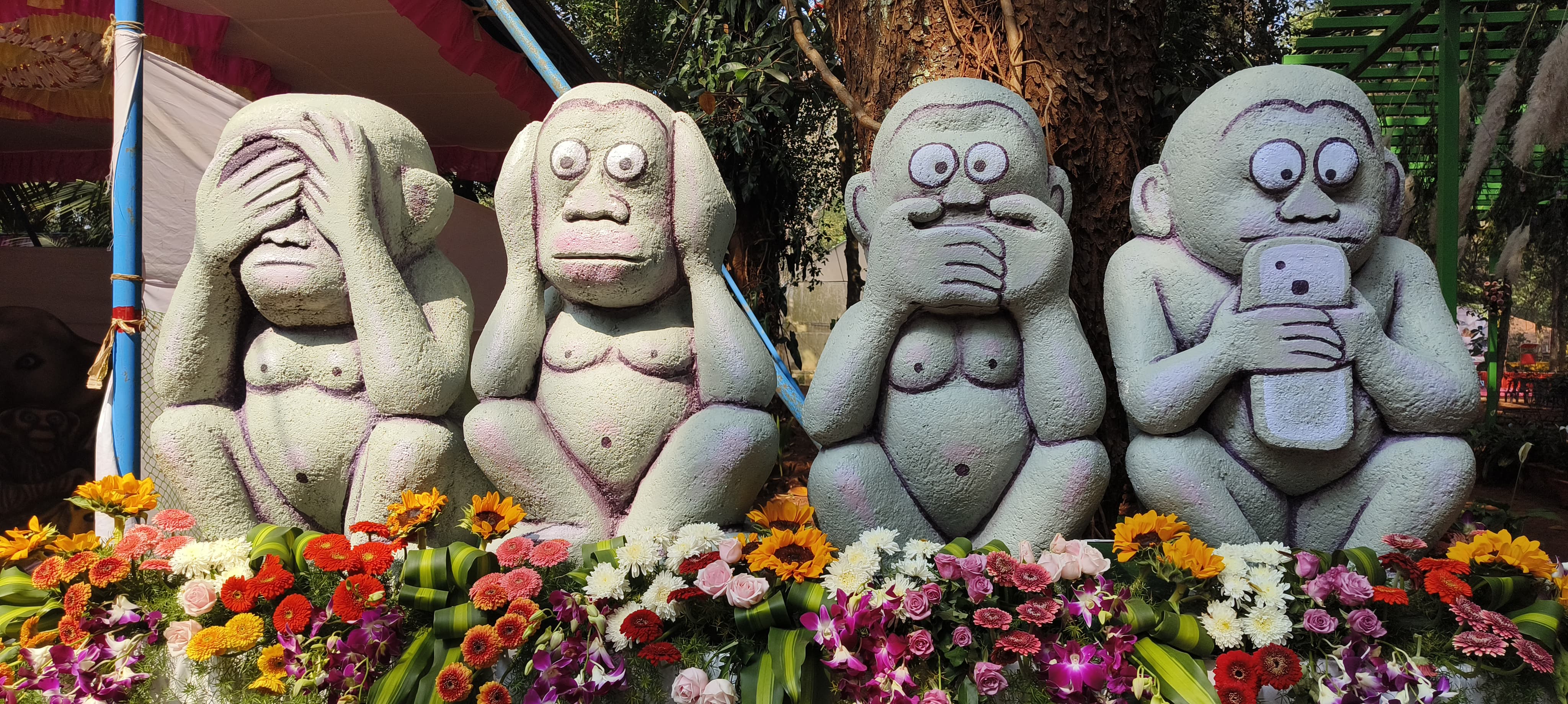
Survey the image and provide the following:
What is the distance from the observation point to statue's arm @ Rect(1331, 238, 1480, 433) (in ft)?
6.73

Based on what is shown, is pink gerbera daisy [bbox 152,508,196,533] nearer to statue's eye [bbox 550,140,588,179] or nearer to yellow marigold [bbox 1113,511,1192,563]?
statue's eye [bbox 550,140,588,179]

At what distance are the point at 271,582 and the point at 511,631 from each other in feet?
1.85

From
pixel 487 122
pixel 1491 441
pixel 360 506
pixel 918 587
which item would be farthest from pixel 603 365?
pixel 1491 441

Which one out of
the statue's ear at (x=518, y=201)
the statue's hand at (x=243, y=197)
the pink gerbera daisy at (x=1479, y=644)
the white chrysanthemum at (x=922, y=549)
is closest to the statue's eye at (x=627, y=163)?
the statue's ear at (x=518, y=201)

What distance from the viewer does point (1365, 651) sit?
5.78 feet

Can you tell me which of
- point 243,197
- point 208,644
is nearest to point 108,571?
point 208,644

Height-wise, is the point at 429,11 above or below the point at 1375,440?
above

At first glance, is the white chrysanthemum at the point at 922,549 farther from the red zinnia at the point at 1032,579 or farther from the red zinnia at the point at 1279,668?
the red zinnia at the point at 1279,668

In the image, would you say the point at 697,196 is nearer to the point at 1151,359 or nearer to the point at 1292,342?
the point at 1151,359

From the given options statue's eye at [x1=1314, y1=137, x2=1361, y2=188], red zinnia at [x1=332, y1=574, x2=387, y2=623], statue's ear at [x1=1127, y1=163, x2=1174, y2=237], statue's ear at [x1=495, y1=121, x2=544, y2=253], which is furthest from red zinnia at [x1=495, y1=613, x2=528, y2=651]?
statue's eye at [x1=1314, y1=137, x2=1361, y2=188]

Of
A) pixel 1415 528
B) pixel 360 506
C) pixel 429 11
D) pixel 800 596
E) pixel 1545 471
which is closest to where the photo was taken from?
pixel 800 596

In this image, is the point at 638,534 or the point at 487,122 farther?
the point at 487,122

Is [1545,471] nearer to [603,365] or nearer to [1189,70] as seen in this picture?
[1189,70]

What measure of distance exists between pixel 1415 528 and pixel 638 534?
67.3 inches
